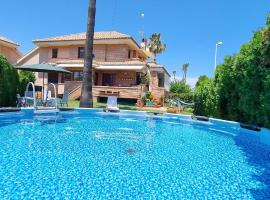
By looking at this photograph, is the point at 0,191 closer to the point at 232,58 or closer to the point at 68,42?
the point at 232,58

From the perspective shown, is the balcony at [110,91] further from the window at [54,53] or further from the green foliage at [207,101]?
the window at [54,53]

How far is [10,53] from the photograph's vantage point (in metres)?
39.1

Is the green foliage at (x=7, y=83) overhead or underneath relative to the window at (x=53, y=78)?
underneath

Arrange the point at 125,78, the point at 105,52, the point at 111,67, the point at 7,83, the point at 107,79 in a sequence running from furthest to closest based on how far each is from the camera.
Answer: the point at 107,79 < the point at 105,52 < the point at 125,78 < the point at 111,67 < the point at 7,83

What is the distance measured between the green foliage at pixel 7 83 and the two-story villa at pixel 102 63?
11.4 m

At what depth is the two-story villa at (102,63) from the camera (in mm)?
29562

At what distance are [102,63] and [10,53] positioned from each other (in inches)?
698

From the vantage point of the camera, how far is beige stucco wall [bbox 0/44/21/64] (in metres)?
37.0

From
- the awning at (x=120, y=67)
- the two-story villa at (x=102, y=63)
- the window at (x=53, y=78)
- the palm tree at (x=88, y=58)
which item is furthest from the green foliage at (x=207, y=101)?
the window at (x=53, y=78)

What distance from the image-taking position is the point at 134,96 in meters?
27.7

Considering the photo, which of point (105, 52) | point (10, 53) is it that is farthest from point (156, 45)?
point (10, 53)

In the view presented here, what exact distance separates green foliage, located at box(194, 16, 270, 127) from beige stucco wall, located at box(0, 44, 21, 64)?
33050 millimetres

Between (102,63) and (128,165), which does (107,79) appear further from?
(128,165)

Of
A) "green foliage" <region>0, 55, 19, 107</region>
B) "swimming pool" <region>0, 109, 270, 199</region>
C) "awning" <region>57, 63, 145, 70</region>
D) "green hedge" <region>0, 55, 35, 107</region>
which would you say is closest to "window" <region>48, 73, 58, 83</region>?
"awning" <region>57, 63, 145, 70</region>
